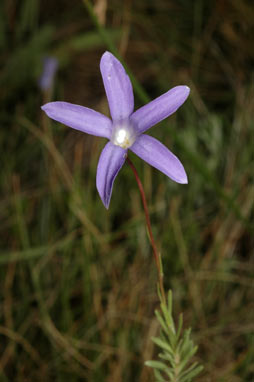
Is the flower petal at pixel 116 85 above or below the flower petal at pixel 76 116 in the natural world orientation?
above

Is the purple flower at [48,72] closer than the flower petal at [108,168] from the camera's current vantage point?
No

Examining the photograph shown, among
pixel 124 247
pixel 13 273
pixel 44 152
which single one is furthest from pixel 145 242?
pixel 44 152

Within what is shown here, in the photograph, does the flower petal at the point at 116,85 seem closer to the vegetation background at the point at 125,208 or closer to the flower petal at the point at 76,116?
the flower petal at the point at 76,116

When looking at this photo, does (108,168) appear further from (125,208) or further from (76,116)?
(125,208)

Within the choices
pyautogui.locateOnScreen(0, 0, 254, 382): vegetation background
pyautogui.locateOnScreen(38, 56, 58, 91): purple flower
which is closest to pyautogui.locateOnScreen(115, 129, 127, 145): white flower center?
pyautogui.locateOnScreen(0, 0, 254, 382): vegetation background

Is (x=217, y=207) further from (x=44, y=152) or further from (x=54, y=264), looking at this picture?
→ (x=44, y=152)

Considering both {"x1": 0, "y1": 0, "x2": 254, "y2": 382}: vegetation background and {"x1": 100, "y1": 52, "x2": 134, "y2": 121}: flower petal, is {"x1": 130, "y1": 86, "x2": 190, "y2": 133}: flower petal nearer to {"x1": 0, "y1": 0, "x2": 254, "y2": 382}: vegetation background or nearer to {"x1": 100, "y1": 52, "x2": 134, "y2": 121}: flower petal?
{"x1": 100, "y1": 52, "x2": 134, "y2": 121}: flower petal

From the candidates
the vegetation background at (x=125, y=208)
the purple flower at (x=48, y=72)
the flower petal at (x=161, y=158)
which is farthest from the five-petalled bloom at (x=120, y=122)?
the purple flower at (x=48, y=72)
